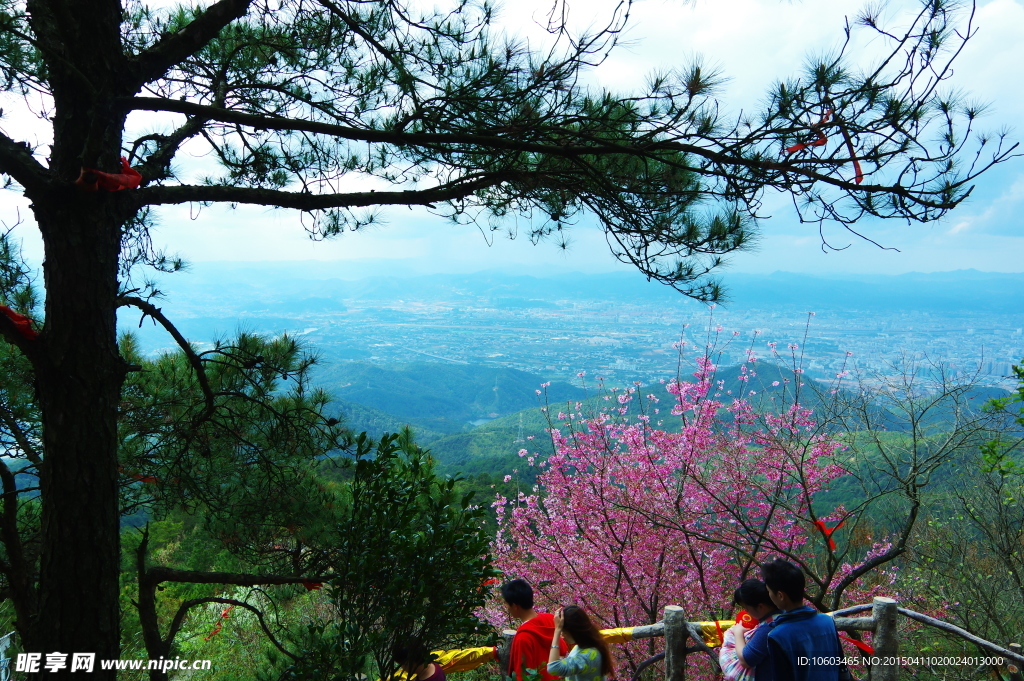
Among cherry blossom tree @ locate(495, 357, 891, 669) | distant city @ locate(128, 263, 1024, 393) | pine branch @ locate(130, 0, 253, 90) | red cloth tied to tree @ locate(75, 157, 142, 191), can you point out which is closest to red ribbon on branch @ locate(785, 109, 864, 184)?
pine branch @ locate(130, 0, 253, 90)

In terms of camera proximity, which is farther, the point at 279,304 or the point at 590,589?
the point at 279,304

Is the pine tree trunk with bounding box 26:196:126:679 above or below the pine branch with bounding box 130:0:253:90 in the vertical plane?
below

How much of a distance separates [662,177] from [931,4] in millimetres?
886

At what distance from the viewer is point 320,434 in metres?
2.85

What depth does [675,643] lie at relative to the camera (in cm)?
269

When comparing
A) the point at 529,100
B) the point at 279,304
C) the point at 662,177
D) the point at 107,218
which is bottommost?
the point at 279,304

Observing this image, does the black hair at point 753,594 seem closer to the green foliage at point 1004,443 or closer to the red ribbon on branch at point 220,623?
the green foliage at point 1004,443

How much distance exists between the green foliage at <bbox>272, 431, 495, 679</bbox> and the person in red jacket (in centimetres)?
47

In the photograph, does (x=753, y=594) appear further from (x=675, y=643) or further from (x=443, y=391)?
(x=443, y=391)

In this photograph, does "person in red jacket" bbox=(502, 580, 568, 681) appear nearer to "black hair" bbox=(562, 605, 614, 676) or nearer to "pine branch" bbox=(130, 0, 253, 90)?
"black hair" bbox=(562, 605, 614, 676)

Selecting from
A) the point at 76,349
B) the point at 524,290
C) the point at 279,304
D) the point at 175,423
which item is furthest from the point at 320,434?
the point at 524,290

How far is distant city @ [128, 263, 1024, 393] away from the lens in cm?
4956

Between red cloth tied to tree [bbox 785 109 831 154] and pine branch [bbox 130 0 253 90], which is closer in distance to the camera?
red cloth tied to tree [bbox 785 109 831 154]

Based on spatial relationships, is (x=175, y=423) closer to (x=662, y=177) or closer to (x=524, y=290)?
(x=662, y=177)
